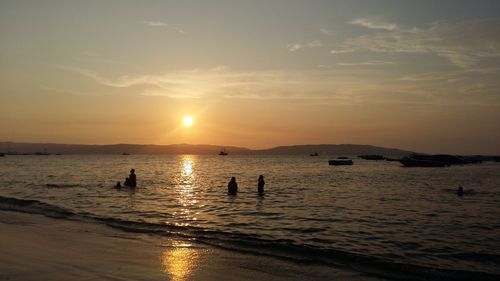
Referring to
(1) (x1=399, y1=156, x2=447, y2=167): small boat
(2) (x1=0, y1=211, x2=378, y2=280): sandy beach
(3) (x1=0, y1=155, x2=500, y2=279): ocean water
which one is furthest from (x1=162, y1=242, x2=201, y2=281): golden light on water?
(1) (x1=399, y1=156, x2=447, y2=167): small boat

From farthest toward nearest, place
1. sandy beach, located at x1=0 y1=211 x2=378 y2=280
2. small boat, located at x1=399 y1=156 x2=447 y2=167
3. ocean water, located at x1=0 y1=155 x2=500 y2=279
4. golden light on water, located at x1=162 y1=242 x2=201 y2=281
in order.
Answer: small boat, located at x1=399 y1=156 x2=447 y2=167
ocean water, located at x1=0 y1=155 x2=500 y2=279
golden light on water, located at x1=162 y1=242 x2=201 y2=281
sandy beach, located at x1=0 y1=211 x2=378 y2=280

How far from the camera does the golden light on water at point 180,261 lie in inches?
522

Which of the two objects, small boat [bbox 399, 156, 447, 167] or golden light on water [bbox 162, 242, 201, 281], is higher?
small boat [bbox 399, 156, 447, 167]

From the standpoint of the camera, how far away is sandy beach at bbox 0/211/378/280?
42.4 feet

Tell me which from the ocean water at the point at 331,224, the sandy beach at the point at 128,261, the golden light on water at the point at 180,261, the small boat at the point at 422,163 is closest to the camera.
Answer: the sandy beach at the point at 128,261

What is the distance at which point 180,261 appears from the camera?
49.5 ft

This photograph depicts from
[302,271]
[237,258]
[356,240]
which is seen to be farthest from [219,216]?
[302,271]

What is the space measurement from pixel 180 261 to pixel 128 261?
1.62 m

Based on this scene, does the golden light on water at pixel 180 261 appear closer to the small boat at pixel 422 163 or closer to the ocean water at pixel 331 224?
the ocean water at pixel 331 224

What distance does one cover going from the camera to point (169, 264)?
14477 millimetres

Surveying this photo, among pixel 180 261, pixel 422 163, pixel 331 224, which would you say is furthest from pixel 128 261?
pixel 422 163

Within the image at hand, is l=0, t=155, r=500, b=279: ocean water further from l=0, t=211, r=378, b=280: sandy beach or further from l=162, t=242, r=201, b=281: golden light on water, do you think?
l=162, t=242, r=201, b=281: golden light on water

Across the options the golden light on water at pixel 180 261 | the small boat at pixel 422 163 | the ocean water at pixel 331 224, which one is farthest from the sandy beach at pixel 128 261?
the small boat at pixel 422 163

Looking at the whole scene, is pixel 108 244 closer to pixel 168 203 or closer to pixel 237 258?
pixel 237 258
